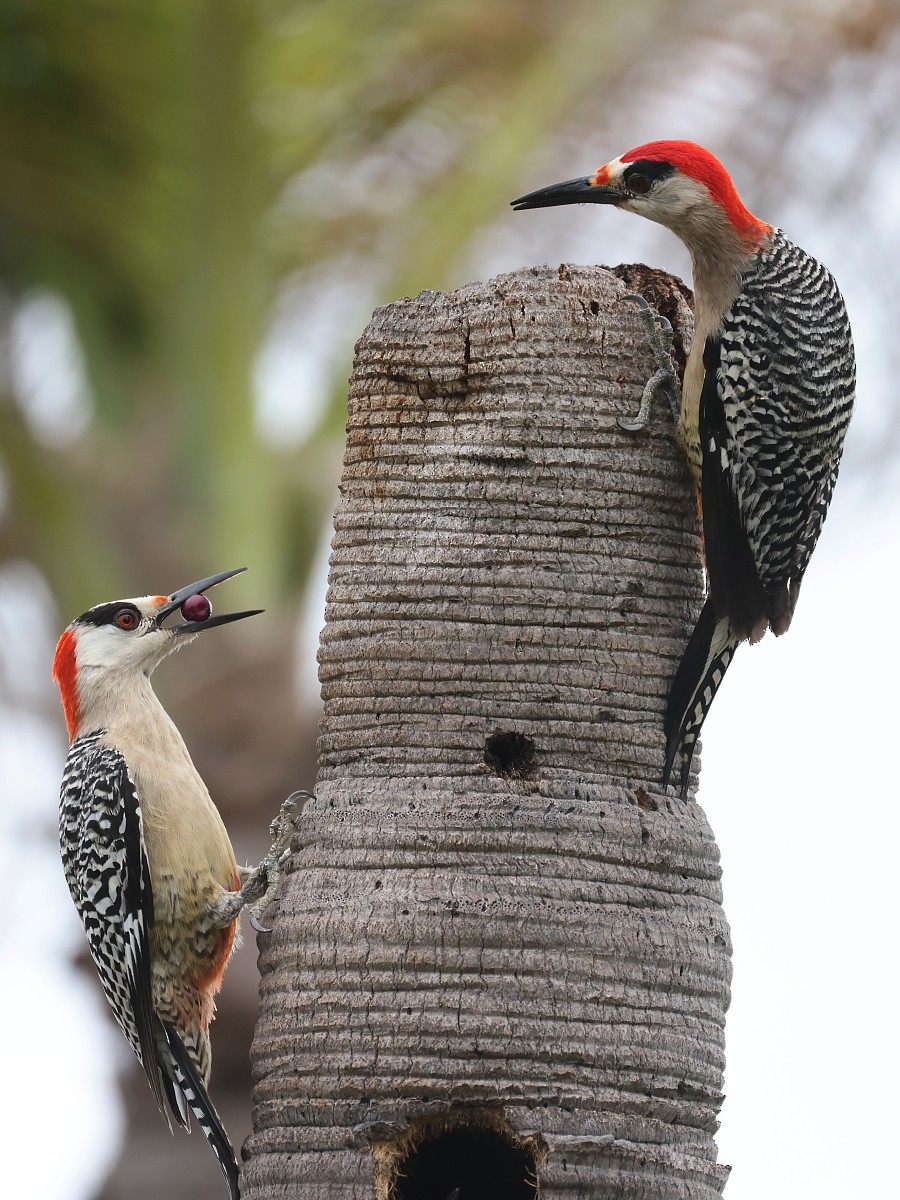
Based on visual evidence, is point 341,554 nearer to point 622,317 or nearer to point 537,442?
point 537,442

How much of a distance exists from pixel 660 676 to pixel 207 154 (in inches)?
294

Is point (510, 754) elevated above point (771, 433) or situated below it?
below

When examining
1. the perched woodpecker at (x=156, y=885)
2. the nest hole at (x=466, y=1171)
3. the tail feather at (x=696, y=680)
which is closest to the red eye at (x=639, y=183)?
the tail feather at (x=696, y=680)

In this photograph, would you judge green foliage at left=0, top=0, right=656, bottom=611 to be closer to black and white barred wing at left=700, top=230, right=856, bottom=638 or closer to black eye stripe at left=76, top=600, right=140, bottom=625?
black eye stripe at left=76, top=600, right=140, bottom=625

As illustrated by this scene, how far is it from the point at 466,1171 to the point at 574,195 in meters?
2.95

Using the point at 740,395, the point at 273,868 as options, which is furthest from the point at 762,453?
the point at 273,868

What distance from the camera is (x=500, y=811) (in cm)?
515

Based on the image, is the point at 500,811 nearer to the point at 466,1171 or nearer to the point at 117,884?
the point at 466,1171

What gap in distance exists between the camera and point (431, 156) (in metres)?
13.0

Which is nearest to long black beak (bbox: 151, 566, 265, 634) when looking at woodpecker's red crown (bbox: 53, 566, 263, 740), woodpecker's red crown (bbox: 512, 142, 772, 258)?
woodpecker's red crown (bbox: 53, 566, 263, 740)

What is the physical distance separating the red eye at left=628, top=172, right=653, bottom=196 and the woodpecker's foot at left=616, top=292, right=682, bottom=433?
0.45 metres

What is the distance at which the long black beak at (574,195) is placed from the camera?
5922 millimetres

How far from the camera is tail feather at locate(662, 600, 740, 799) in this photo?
17.7 feet

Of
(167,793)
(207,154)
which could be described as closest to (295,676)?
(207,154)
